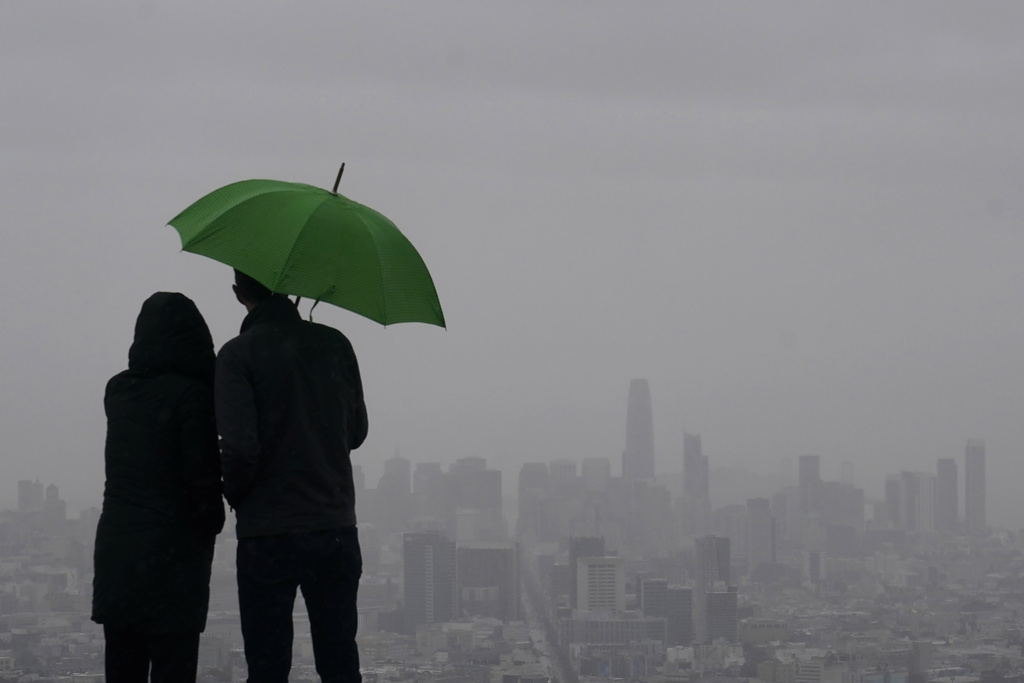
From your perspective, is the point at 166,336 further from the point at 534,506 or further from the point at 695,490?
the point at 695,490

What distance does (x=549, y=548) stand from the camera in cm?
6397

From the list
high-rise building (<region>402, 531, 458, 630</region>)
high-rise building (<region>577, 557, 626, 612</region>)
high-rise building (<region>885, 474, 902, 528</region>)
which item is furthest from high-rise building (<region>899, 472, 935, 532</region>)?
high-rise building (<region>402, 531, 458, 630</region>)

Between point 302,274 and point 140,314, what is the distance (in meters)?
0.52

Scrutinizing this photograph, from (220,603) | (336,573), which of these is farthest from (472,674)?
(336,573)

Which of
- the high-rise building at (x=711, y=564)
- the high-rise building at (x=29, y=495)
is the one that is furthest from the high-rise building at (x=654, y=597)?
the high-rise building at (x=29, y=495)

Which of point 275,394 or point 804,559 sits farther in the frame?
point 804,559

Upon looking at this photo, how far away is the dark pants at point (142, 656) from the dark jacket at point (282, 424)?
49cm

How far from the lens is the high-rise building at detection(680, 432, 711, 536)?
81500 millimetres

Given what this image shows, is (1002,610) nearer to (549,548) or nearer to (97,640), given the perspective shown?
(549,548)

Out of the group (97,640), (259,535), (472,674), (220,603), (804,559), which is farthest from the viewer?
(804,559)

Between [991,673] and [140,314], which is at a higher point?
[140,314]

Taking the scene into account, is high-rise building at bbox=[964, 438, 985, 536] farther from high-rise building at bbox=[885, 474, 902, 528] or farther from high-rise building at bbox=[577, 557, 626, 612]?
high-rise building at bbox=[577, 557, 626, 612]

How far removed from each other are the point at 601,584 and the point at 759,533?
28.9 metres

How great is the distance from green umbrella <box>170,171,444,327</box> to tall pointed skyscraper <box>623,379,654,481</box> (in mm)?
89948
